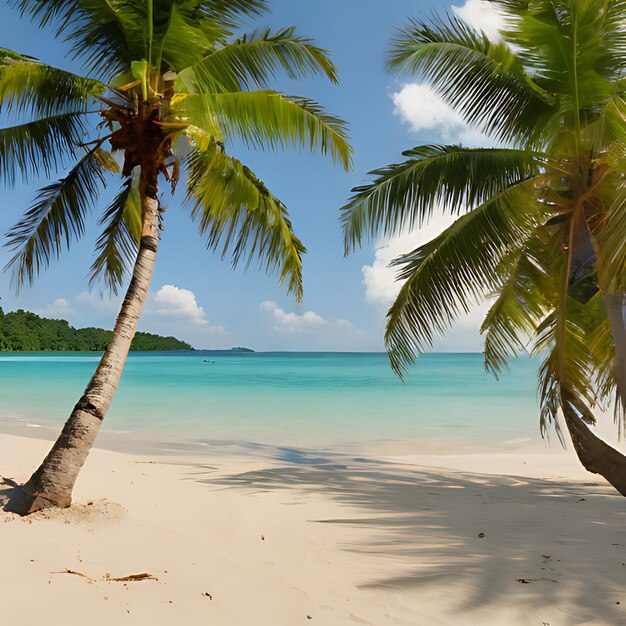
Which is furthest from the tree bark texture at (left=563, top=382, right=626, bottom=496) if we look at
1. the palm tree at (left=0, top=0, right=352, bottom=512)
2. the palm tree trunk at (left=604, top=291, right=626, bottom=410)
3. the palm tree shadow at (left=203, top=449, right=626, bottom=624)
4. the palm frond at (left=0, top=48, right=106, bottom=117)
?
the palm frond at (left=0, top=48, right=106, bottom=117)

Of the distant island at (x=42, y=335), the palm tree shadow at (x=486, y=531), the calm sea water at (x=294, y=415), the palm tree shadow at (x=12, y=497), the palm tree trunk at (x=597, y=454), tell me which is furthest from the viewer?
the distant island at (x=42, y=335)

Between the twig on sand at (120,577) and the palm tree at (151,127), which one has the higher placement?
the palm tree at (151,127)

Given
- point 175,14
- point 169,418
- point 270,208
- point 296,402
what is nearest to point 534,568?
point 270,208

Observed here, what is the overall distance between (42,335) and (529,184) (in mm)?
81386

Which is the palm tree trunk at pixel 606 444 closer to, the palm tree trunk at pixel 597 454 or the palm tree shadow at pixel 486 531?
the palm tree trunk at pixel 597 454

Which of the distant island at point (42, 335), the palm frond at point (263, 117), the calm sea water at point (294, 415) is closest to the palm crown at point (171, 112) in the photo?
the palm frond at point (263, 117)

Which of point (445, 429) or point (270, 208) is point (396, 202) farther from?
point (445, 429)

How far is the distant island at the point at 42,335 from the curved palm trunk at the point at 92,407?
192 feet

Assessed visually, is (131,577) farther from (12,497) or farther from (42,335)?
(42,335)

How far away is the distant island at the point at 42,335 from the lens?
6563 cm

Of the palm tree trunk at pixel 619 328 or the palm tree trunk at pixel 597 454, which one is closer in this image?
the palm tree trunk at pixel 619 328

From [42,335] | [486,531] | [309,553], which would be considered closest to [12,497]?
[309,553]

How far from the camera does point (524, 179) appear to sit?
7.17 m

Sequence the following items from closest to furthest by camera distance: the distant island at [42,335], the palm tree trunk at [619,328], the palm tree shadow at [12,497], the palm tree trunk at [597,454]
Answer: the palm tree shadow at [12,497] → the palm tree trunk at [619,328] → the palm tree trunk at [597,454] → the distant island at [42,335]
